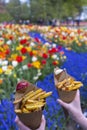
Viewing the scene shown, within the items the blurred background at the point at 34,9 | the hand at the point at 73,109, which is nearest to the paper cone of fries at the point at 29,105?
the hand at the point at 73,109

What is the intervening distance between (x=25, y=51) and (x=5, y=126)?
124 inches

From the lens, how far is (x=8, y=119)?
2721 millimetres

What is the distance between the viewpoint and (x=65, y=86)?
1.91 m

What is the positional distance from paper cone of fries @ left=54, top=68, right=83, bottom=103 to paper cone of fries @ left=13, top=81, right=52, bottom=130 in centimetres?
20

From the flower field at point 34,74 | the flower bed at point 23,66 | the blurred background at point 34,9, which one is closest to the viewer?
the flower field at point 34,74

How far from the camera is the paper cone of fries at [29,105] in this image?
166cm

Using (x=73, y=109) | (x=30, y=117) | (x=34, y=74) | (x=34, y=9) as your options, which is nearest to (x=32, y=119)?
(x=30, y=117)

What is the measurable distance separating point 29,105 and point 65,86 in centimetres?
29

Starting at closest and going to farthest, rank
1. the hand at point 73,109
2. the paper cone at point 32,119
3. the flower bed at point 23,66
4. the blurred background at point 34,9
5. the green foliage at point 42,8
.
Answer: the paper cone at point 32,119
the hand at point 73,109
the flower bed at point 23,66
the blurred background at point 34,9
the green foliage at point 42,8

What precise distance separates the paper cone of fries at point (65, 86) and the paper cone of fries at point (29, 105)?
0.65 ft

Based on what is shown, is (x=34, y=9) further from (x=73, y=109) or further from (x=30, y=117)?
(x=30, y=117)

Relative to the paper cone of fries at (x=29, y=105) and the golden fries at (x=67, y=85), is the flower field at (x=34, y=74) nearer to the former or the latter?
the golden fries at (x=67, y=85)

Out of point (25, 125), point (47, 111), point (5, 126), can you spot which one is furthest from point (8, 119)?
point (25, 125)

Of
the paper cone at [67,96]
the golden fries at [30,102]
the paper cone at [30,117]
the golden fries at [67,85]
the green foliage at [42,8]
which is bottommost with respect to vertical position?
the green foliage at [42,8]
